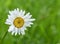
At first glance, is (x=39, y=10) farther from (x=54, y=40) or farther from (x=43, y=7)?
(x=54, y=40)

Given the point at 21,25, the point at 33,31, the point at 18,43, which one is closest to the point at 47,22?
the point at 33,31

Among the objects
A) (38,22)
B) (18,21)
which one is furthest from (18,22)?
(38,22)

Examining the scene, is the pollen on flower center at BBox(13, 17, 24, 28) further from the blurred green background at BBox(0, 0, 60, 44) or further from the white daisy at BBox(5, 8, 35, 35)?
the blurred green background at BBox(0, 0, 60, 44)

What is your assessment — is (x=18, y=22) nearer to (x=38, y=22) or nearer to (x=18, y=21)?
(x=18, y=21)

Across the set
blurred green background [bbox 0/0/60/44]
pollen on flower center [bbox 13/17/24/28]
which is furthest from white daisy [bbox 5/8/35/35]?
blurred green background [bbox 0/0/60/44]

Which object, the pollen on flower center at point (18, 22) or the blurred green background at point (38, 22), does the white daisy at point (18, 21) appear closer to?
the pollen on flower center at point (18, 22)

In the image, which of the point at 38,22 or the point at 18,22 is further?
the point at 38,22

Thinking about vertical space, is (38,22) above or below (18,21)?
above

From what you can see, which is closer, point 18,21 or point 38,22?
point 18,21
